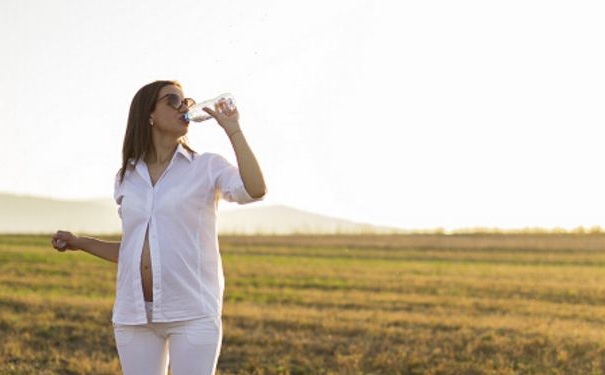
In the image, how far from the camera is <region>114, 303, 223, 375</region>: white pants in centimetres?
392

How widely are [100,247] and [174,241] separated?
66 centimetres

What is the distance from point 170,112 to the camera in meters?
4.10

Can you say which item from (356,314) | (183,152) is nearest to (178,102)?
(183,152)

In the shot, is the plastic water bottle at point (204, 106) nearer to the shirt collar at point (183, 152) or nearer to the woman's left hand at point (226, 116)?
the woman's left hand at point (226, 116)

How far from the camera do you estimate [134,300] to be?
4020 mm

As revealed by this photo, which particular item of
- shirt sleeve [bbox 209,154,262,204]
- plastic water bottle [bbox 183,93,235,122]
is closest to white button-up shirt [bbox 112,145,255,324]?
shirt sleeve [bbox 209,154,262,204]

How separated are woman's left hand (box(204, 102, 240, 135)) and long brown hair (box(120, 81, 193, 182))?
31cm

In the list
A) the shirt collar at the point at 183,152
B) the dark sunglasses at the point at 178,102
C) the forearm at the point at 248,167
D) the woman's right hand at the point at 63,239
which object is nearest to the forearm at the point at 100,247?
the woman's right hand at the point at 63,239

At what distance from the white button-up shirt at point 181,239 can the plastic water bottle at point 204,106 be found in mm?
155

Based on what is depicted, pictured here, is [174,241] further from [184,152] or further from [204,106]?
[204,106]

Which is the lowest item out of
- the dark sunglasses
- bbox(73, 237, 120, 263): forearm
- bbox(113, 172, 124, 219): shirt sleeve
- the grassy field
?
the grassy field

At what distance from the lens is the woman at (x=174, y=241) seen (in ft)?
12.9

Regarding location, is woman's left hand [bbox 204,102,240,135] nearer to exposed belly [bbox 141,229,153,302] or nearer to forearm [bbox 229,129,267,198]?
forearm [bbox 229,129,267,198]

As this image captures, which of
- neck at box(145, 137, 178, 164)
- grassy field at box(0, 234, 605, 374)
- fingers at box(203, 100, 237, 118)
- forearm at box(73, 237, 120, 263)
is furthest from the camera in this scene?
grassy field at box(0, 234, 605, 374)
